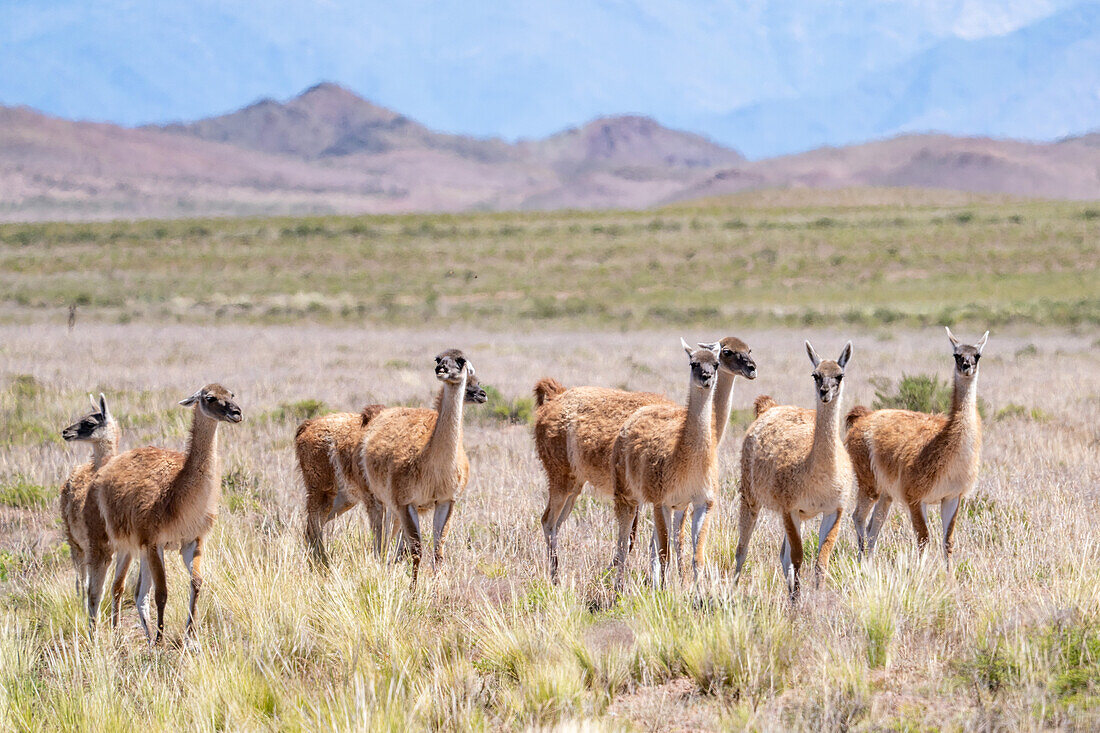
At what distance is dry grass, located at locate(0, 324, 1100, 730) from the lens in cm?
439

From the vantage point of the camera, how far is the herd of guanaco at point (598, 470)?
5.99m

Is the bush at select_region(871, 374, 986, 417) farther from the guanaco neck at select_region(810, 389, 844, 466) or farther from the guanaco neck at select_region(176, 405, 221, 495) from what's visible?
the guanaco neck at select_region(176, 405, 221, 495)

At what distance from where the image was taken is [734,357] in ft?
21.3

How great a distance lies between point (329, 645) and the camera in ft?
17.7

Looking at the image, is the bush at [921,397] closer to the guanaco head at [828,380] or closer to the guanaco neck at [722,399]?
the guanaco neck at [722,399]

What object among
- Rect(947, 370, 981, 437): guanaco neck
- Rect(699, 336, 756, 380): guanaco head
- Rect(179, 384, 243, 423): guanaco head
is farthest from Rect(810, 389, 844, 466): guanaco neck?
Rect(179, 384, 243, 423): guanaco head

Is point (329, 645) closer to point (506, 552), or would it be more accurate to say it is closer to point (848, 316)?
point (506, 552)

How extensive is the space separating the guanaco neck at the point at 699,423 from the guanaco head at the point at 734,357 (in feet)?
0.91

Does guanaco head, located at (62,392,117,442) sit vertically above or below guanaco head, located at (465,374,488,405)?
below

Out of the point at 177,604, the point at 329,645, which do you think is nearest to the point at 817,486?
the point at 329,645

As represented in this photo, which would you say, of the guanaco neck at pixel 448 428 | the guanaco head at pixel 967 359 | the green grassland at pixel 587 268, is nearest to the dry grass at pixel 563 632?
the guanaco neck at pixel 448 428

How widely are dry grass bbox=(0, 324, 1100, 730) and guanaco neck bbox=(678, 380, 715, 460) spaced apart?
0.89 m

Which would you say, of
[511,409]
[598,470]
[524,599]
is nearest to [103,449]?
[524,599]

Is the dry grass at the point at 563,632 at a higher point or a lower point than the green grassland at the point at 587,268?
lower
